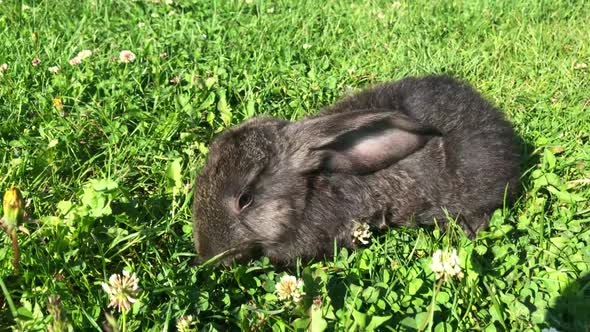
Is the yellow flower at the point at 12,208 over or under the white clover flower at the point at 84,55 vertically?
over

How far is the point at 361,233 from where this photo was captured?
329cm

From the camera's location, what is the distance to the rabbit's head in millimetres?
3162

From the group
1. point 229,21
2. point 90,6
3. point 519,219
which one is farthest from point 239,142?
point 90,6

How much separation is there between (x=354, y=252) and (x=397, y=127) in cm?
80

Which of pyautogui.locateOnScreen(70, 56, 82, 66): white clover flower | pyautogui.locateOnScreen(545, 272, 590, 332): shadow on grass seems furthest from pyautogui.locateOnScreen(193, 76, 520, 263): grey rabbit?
pyautogui.locateOnScreen(70, 56, 82, 66): white clover flower

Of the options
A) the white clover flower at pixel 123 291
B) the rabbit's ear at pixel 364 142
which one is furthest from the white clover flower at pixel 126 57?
the white clover flower at pixel 123 291

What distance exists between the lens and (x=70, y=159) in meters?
3.56

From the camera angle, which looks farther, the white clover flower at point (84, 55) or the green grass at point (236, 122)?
the white clover flower at point (84, 55)

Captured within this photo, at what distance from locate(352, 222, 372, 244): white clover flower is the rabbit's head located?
0.49 feet

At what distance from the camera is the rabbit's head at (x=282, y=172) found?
10.4 feet

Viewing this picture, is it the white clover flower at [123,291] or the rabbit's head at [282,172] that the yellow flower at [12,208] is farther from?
the rabbit's head at [282,172]

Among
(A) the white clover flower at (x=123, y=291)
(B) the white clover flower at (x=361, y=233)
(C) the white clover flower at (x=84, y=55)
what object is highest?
(C) the white clover flower at (x=84, y=55)

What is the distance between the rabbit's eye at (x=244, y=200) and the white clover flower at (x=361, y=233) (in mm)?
650

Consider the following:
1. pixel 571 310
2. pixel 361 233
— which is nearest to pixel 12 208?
pixel 361 233
